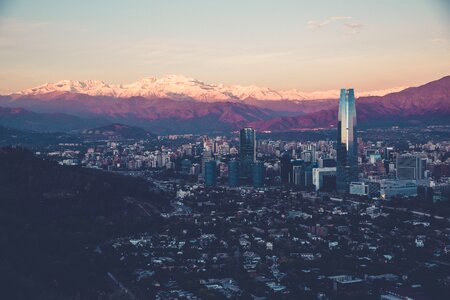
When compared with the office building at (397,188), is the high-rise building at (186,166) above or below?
above

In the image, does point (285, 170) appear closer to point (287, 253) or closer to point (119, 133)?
point (287, 253)

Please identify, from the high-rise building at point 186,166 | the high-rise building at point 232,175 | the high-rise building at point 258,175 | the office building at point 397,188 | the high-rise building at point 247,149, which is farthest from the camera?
the high-rise building at point 186,166

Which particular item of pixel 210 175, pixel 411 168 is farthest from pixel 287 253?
pixel 210 175

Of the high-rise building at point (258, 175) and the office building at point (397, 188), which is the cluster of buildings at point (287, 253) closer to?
the office building at point (397, 188)

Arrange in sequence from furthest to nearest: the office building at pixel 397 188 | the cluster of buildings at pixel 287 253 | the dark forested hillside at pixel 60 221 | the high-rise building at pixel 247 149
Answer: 1. the high-rise building at pixel 247 149
2. the office building at pixel 397 188
3. the cluster of buildings at pixel 287 253
4. the dark forested hillside at pixel 60 221

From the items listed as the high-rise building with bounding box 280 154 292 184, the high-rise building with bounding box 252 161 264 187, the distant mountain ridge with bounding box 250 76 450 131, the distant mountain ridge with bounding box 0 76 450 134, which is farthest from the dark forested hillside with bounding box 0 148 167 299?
the distant mountain ridge with bounding box 0 76 450 134

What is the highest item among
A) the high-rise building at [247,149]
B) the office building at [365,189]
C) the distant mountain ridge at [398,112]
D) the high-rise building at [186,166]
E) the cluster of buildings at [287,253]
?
the distant mountain ridge at [398,112]

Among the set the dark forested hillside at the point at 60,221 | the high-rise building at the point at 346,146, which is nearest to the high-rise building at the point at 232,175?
the high-rise building at the point at 346,146

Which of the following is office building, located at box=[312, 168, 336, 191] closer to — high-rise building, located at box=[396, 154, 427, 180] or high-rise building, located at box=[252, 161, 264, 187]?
high-rise building, located at box=[252, 161, 264, 187]
